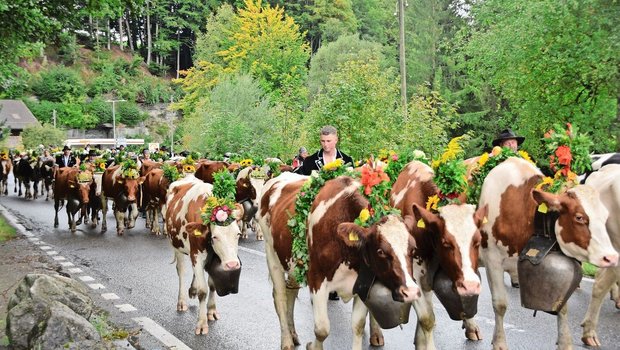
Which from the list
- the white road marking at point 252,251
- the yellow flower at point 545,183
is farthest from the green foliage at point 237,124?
A: the yellow flower at point 545,183

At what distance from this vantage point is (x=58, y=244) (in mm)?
15633

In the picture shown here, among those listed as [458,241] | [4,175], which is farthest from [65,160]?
[458,241]

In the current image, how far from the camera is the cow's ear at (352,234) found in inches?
202

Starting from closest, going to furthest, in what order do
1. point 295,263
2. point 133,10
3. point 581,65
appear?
point 295,263 → point 133,10 → point 581,65

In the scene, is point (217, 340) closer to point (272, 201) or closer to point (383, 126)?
point (272, 201)

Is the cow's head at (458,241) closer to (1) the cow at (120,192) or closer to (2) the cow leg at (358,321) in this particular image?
(2) the cow leg at (358,321)

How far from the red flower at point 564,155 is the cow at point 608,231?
1.20 m

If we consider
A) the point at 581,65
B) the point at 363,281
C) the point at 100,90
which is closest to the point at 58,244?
the point at 363,281

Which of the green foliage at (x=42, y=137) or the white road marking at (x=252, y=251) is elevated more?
the white road marking at (x=252, y=251)

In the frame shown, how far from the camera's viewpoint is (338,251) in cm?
554

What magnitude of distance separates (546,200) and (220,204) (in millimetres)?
3811

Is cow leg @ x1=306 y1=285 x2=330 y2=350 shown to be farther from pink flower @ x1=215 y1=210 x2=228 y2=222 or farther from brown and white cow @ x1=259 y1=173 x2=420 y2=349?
pink flower @ x1=215 y1=210 x2=228 y2=222

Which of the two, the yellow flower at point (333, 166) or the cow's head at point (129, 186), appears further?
the cow's head at point (129, 186)

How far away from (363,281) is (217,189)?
322 cm
